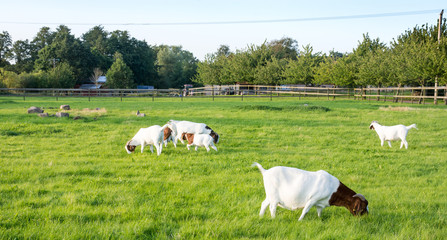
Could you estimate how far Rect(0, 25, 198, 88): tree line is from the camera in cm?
5747

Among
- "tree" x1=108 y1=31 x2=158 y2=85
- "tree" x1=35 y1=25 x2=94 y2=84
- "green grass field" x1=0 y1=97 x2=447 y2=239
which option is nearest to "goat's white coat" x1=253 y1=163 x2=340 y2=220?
"green grass field" x1=0 y1=97 x2=447 y2=239

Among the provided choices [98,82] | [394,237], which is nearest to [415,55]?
[394,237]

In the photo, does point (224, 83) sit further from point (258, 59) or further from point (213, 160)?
point (213, 160)

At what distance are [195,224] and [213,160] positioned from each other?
3.97 meters

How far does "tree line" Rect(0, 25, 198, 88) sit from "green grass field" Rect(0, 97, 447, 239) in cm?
4837

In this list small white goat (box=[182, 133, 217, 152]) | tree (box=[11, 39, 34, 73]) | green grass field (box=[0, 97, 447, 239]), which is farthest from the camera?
tree (box=[11, 39, 34, 73])

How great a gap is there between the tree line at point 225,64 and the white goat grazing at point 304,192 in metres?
31.9

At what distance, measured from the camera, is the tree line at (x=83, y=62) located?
57469 millimetres

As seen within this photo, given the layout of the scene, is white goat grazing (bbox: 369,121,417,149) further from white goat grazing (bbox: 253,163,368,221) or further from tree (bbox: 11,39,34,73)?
tree (bbox: 11,39,34,73)

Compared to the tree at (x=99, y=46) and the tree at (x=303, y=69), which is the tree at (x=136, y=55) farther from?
the tree at (x=303, y=69)

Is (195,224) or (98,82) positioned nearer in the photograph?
(195,224)

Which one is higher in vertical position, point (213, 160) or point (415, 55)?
point (415, 55)

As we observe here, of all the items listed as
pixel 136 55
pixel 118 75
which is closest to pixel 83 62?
pixel 118 75

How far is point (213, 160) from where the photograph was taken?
8.31m
